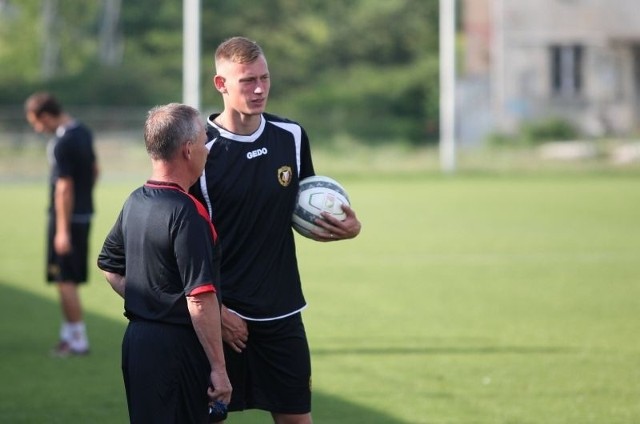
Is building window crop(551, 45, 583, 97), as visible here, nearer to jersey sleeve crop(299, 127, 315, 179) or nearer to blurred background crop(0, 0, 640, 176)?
blurred background crop(0, 0, 640, 176)

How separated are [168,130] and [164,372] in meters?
0.99

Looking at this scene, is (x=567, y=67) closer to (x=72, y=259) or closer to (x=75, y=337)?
(x=72, y=259)

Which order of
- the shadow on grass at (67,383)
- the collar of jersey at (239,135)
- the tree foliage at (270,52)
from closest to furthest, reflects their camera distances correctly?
the collar of jersey at (239,135), the shadow on grass at (67,383), the tree foliage at (270,52)

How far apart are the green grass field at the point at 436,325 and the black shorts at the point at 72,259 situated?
2.32 ft

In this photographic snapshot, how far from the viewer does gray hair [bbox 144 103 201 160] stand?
4668 mm

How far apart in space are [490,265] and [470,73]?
39834 mm

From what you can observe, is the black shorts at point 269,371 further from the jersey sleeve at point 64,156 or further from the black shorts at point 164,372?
the jersey sleeve at point 64,156

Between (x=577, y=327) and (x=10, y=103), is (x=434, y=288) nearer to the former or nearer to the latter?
(x=577, y=327)

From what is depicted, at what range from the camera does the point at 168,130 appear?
4660mm

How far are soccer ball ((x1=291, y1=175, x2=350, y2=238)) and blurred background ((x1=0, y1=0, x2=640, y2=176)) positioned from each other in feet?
108

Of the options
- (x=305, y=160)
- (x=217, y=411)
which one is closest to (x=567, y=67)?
(x=305, y=160)

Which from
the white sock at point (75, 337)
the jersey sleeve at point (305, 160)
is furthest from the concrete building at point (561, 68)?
the jersey sleeve at point (305, 160)

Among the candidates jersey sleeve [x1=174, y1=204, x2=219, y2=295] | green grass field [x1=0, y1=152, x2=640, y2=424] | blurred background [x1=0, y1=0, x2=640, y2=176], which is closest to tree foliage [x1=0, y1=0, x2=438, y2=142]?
blurred background [x1=0, y1=0, x2=640, y2=176]

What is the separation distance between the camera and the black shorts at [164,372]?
4.75 metres
